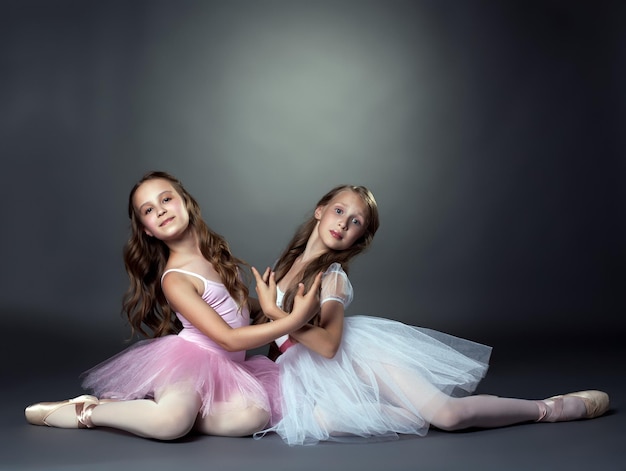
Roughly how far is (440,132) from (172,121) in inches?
73.0

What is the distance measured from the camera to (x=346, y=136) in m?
6.45

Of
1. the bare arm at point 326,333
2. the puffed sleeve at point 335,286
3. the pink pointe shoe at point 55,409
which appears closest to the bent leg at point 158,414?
the pink pointe shoe at point 55,409

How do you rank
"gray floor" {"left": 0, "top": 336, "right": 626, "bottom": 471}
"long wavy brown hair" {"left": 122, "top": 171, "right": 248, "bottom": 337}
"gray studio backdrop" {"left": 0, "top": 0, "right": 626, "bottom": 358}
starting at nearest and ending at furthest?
"gray floor" {"left": 0, "top": 336, "right": 626, "bottom": 471}
"long wavy brown hair" {"left": 122, "top": 171, "right": 248, "bottom": 337}
"gray studio backdrop" {"left": 0, "top": 0, "right": 626, "bottom": 358}

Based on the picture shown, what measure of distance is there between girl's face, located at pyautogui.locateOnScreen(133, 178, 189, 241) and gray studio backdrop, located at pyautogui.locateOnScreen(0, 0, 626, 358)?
211 centimetres

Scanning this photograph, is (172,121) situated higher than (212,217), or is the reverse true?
(172,121)

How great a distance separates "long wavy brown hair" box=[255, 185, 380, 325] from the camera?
3.85 metres

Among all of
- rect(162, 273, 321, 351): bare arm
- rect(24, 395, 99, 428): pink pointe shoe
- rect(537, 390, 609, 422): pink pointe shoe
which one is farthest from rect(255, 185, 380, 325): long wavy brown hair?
rect(537, 390, 609, 422): pink pointe shoe

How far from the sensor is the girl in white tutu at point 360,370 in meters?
3.59

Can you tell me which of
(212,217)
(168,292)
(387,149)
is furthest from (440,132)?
(168,292)

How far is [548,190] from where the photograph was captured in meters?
6.38

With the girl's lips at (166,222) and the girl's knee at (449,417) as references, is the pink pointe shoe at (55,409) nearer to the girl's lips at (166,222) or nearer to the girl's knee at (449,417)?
the girl's lips at (166,222)

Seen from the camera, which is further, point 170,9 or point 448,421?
point 170,9

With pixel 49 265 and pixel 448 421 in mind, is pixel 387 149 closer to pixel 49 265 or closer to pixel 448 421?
pixel 49 265

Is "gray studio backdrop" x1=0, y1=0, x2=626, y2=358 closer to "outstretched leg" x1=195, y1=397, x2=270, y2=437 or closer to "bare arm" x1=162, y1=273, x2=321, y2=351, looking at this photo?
"bare arm" x1=162, y1=273, x2=321, y2=351
